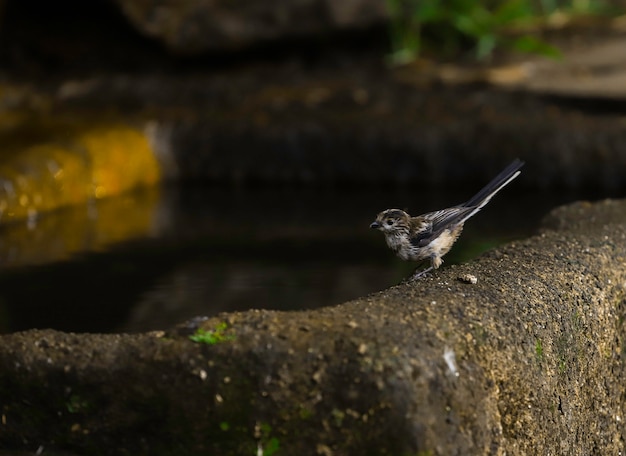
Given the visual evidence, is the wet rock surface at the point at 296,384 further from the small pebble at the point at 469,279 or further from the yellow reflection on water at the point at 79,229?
the yellow reflection on water at the point at 79,229

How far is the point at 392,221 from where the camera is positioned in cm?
416

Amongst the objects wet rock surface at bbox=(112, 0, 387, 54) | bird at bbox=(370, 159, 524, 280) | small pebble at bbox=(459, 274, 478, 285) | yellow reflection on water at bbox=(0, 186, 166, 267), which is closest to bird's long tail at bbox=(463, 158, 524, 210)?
bird at bbox=(370, 159, 524, 280)

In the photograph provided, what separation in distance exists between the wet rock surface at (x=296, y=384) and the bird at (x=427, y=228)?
727 millimetres

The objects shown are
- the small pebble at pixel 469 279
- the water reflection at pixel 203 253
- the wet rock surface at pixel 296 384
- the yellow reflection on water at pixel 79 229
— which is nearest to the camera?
the wet rock surface at pixel 296 384

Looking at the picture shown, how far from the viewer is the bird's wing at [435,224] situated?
411 cm

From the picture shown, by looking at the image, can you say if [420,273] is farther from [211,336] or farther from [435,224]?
[211,336]


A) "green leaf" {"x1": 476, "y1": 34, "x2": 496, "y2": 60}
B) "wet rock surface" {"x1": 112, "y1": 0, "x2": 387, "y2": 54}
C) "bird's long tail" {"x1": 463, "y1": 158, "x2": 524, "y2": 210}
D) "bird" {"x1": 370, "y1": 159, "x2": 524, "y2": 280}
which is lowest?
"green leaf" {"x1": 476, "y1": 34, "x2": 496, "y2": 60}

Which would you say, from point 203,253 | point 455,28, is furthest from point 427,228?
point 455,28

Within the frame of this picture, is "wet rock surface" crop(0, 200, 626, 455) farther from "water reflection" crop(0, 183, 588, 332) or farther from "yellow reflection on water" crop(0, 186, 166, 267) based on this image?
"yellow reflection on water" crop(0, 186, 166, 267)

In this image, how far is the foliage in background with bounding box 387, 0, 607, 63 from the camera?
9.61 meters

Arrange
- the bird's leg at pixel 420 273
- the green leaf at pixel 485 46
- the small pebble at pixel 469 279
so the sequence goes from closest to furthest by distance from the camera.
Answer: the small pebble at pixel 469 279, the bird's leg at pixel 420 273, the green leaf at pixel 485 46

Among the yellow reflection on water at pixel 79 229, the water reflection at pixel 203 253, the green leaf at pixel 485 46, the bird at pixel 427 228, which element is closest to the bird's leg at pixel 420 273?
the bird at pixel 427 228

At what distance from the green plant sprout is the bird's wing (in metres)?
1.25

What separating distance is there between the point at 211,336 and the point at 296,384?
27cm
